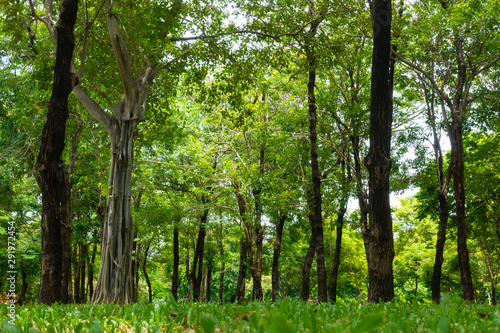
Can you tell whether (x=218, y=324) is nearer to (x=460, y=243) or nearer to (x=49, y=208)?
(x=49, y=208)

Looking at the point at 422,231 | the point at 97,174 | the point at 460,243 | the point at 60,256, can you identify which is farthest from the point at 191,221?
the point at 422,231

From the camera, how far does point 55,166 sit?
6668mm

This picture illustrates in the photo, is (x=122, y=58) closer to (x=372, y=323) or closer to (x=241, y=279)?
(x=372, y=323)

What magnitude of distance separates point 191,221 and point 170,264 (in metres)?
19.3

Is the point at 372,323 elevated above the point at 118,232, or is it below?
below

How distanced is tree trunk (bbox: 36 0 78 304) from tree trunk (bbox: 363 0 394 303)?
5359 mm

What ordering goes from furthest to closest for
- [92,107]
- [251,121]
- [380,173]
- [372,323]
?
1. [251,121]
2. [92,107]
3. [380,173]
4. [372,323]

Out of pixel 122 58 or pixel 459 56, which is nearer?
pixel 122 58

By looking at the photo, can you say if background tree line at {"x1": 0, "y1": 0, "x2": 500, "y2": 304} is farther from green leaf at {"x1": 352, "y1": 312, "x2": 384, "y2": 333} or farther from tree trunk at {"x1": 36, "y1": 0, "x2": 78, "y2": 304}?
green leaf at {"x1": 352, "y1": 312, "x2": 384, "y2": 333}

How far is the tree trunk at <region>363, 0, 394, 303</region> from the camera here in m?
6.71

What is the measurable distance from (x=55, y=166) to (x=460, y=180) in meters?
13.2

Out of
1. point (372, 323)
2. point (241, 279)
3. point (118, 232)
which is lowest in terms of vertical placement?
point (241, 279)

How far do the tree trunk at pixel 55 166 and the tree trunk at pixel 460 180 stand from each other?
40.7 ft

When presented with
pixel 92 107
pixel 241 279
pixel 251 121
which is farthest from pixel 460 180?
pixel 241 279
